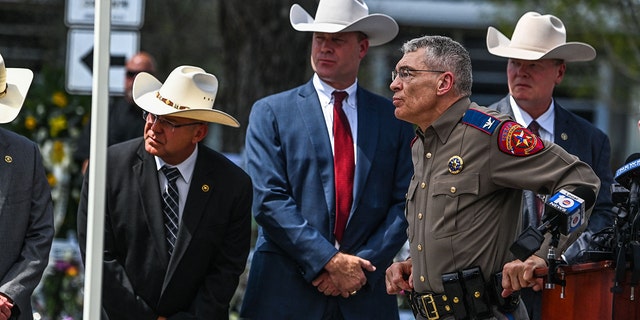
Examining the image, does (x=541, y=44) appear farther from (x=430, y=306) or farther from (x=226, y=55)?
(x=226, y=55)

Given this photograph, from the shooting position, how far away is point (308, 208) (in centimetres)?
612

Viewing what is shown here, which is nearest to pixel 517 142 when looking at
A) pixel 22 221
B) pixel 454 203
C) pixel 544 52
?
pixel 454 203

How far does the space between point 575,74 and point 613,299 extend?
15646 mm

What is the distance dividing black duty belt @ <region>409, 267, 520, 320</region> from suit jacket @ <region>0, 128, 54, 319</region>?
1.87 meters

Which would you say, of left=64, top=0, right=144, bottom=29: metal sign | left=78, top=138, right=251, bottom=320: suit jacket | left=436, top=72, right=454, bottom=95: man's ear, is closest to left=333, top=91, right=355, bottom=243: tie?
left=78, top=138, right=251, bottom=320: suit jacket

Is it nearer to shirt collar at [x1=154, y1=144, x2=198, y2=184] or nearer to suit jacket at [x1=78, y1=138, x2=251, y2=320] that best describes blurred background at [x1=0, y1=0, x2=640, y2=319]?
suit jacket at [x1=78, y1=138, x2=251, y2=320]

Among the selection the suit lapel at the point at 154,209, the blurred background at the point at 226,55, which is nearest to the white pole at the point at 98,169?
the suit lapel at the point at 154,209

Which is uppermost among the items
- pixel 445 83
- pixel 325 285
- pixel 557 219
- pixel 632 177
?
pixel 445 83

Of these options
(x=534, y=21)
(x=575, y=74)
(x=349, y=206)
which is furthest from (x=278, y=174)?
(x=575, y=74)

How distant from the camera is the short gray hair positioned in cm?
536

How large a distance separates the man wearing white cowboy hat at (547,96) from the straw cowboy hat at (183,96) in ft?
5.00

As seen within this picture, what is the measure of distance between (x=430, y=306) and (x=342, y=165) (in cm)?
128

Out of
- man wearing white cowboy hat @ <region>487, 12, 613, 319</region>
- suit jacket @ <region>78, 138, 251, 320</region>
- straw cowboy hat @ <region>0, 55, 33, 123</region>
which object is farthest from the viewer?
A: man wearing white cowboy hat @ <region>487, 12, 613, 319</region>

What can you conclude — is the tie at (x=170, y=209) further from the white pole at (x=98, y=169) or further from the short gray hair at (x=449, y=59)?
the short gray hair at (x=449, y=59)
